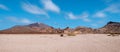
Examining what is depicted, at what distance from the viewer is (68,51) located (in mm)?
8562

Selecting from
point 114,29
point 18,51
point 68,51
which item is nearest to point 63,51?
point 68,51

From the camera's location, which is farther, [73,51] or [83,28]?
[83,28]

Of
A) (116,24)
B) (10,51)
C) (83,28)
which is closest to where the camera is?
(10,51)

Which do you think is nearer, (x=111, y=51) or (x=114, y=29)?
(x=111, y=51)

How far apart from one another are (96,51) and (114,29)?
127m

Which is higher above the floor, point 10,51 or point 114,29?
point 114,29

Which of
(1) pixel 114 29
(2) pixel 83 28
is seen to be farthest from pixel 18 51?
(1) pixel 114 29

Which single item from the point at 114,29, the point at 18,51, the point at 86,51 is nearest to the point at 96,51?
the point at 86,51

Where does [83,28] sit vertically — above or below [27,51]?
above

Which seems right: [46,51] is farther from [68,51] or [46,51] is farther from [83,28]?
[83,28]

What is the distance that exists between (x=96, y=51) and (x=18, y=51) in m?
3.75

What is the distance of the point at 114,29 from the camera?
12938 centimetres

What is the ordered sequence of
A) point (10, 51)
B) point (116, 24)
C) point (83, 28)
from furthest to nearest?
1. point (116, 24)
2. point (83, 28)
3. point (10, 51)

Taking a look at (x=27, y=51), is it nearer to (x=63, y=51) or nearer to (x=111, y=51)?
(x=63, y=51)
